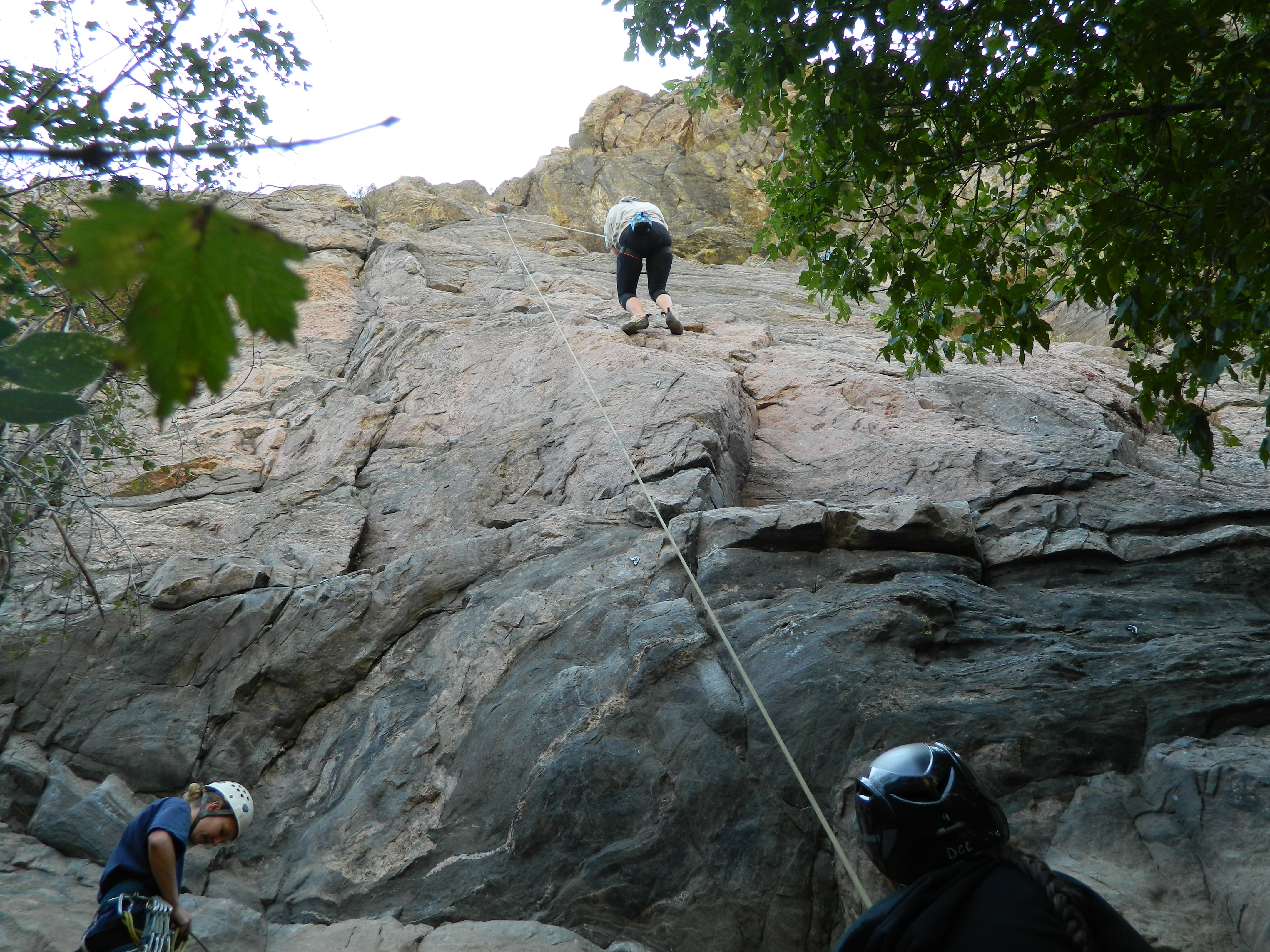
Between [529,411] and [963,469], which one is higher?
[529,411]

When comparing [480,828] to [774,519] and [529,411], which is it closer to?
[774,519]

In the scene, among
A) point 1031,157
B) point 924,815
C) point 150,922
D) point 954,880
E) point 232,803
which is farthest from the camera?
point 1031,157

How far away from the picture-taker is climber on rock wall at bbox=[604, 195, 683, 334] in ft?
29.3

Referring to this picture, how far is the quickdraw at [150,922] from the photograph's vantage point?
3.55 metres

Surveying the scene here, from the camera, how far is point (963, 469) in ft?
19.9

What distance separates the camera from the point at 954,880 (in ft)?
6.61

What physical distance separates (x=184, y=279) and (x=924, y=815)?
2.13 metres

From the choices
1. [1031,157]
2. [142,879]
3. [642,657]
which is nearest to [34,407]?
[642,657]

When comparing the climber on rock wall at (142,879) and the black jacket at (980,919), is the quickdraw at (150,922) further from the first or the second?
the black jacket at (980,919)

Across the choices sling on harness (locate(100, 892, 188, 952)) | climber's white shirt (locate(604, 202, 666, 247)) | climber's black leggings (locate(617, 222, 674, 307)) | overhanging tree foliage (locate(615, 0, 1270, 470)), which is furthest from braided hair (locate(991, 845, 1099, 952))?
climber's white shirt (locate(604, 202, 666, 247))

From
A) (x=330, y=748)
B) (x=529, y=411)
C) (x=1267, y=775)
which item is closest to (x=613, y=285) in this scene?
(x=529, y=411)

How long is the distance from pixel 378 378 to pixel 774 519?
5.98 m

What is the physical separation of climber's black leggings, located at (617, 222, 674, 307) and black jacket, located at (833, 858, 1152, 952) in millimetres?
7691

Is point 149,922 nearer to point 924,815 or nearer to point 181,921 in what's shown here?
point 181,921
